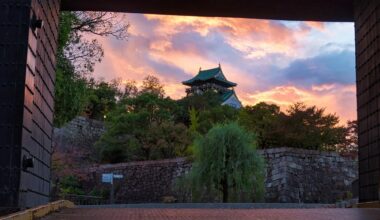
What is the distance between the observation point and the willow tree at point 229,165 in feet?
63.0

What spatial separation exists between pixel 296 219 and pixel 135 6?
5896mm

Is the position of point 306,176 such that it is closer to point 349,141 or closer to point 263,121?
point 263,121

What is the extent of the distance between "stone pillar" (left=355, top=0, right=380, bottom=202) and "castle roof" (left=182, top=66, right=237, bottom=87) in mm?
42679

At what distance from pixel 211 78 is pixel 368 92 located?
43.2 metres

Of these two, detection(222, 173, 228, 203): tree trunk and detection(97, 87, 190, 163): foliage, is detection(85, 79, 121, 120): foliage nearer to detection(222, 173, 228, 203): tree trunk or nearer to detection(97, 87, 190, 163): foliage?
detection(97, 87, 190, 163): foliage

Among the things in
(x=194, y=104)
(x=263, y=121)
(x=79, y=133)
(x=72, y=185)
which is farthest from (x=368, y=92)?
(x=79, y=133)

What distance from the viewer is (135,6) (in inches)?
402

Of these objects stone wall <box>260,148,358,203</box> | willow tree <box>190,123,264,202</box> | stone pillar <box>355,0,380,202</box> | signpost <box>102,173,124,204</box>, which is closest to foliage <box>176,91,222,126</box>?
signpost <box>102,173,124,204</box>

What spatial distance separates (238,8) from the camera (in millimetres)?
10141

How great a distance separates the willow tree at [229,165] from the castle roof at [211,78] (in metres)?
33.1

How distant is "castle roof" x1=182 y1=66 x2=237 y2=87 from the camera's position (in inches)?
2080

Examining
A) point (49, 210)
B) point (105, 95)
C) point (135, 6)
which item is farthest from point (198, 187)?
point (105, 95)

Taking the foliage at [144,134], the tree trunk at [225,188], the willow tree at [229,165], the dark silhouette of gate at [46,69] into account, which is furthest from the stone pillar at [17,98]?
the foliage at [144,134]

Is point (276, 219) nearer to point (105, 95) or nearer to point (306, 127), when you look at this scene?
point (306, 127)
